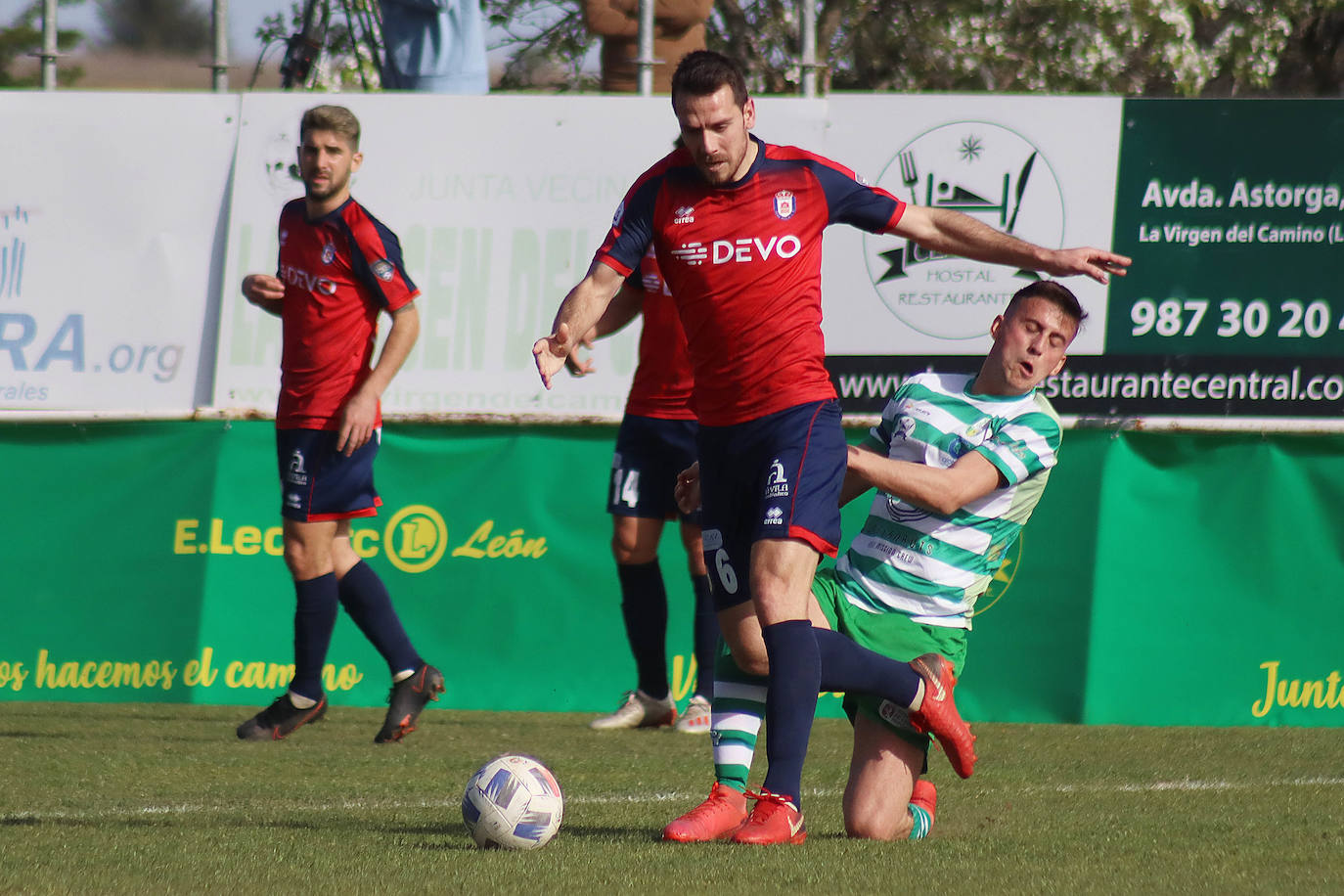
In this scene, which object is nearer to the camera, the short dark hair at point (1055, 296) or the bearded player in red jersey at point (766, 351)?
the bearded player in red jersey at point (766, 351)

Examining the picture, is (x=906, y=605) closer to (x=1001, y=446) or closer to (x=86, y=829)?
(x=1001, y=446)

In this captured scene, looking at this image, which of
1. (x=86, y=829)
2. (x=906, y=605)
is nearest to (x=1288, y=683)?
(x=906, y=605)

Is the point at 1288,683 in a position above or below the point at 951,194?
below

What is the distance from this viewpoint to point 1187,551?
7.61 metres

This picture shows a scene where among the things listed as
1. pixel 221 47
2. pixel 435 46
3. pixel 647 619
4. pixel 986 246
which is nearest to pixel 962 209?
pixel 647 619

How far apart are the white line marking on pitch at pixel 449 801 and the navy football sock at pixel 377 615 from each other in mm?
1620

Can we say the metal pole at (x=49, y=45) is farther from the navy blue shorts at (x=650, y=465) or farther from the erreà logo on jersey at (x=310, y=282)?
the navy blue shorts at (x=650, y=465)

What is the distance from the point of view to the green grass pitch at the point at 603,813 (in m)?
3.86

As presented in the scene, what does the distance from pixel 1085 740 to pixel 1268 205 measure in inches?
133

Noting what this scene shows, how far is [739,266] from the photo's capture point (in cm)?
470

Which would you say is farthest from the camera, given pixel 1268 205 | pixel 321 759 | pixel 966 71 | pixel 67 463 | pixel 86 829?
pixel 966 71

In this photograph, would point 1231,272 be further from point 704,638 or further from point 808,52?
point 704,638

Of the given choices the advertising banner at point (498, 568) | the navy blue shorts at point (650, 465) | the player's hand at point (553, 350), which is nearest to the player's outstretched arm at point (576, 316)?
the player's hand at point (553, 350)

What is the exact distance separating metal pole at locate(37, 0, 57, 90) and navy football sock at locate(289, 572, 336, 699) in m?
4.43
